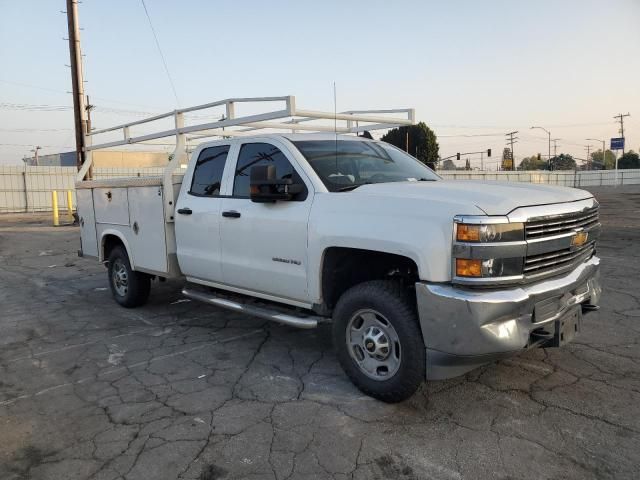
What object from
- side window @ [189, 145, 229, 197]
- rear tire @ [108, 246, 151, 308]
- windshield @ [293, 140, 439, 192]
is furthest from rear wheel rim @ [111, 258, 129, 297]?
windshield @ [293, 140, 439, 192]

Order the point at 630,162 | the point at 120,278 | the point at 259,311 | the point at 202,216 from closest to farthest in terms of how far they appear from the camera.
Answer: the point at 259,311
the point at 202,216
the point at 120,278
the point at 630,162

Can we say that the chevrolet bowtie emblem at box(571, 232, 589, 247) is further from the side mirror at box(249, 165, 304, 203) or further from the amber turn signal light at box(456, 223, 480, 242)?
the side mirror at box(249, 165, 304, 203)

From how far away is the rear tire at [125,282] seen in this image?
6.68 metres

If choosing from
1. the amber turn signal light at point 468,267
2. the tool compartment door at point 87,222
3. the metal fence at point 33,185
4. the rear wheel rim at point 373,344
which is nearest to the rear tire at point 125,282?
the tool compartment door at point 87,222

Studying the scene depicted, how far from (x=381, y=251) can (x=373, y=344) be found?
69 centimetres

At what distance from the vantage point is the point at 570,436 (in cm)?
327

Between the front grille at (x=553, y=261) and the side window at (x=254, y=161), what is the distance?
2093mm

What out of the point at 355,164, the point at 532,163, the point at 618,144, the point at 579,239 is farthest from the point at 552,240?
the point at 532,163

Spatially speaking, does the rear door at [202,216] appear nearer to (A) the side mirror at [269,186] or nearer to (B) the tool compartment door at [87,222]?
(A) the side mirror at [269,186]

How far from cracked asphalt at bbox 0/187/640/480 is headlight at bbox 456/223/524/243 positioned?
123 cm

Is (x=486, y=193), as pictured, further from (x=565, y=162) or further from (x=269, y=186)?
(x=565, y=162)

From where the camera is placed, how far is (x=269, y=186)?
14.0 ft

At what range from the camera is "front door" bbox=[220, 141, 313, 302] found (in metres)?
4.30

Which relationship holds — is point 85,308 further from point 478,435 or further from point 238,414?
point 478,435
